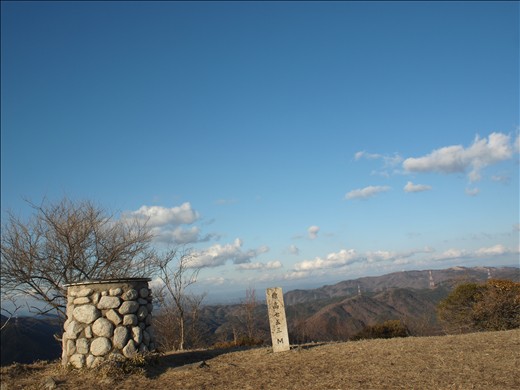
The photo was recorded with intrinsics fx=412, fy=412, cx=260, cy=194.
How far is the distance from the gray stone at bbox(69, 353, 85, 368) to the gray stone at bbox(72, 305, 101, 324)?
2.18 ft

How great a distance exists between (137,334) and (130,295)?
83 centimetres

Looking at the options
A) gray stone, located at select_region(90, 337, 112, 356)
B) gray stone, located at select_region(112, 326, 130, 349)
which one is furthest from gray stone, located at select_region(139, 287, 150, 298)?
gray stone, located at select_region(90, 337, 112, 356)

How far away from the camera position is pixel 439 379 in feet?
22.5

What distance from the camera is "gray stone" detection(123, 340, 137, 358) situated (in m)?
8.48

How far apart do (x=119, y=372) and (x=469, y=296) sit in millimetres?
14881

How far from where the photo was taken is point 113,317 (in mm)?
8648

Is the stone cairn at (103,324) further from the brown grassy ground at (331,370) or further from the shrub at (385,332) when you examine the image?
the shrub at (385,332)

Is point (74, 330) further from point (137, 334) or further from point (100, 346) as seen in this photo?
point (137, 334)

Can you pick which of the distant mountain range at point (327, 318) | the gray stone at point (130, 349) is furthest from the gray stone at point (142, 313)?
the distant mountain range at point (327, 318)

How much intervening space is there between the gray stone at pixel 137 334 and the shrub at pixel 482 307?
13.3m

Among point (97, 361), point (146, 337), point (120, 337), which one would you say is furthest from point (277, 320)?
point (97, 361)

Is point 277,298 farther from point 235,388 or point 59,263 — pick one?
point 59,263

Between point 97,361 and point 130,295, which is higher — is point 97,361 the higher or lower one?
the lower one

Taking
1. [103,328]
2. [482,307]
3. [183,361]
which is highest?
[103,328]
